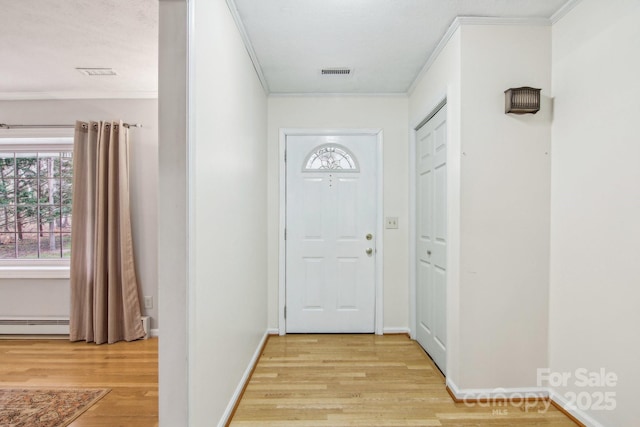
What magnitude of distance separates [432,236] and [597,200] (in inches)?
46.2

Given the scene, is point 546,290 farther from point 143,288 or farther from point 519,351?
point 143,288

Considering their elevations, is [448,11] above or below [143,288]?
above

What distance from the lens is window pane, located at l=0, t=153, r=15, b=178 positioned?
11.9ft

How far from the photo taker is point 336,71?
297cm

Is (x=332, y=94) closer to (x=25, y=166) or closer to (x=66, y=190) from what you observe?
(x=66, y=190)

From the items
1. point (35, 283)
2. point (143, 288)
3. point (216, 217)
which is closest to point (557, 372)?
point (216, 217)

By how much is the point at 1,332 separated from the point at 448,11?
4836 mm

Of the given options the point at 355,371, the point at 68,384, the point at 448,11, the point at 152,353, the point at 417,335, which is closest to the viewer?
the point at 448,11

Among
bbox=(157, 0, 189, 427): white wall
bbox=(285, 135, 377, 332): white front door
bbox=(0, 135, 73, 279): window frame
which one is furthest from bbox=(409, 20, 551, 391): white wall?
bbox=(0, 135, 73, 279): window frame

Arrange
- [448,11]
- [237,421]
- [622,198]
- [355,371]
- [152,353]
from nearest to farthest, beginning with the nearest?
[622,198] < [237,421] < [448,11] < [355,371] < [152,353]

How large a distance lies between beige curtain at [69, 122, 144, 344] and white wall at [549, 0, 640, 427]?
139 inches

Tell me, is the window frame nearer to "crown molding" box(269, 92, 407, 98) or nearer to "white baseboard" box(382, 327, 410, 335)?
"crown molding" box(269, 92, 407, 98)

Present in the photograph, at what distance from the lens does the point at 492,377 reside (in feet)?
7.20

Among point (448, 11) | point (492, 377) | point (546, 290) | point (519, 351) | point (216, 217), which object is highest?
point (448, 11)
